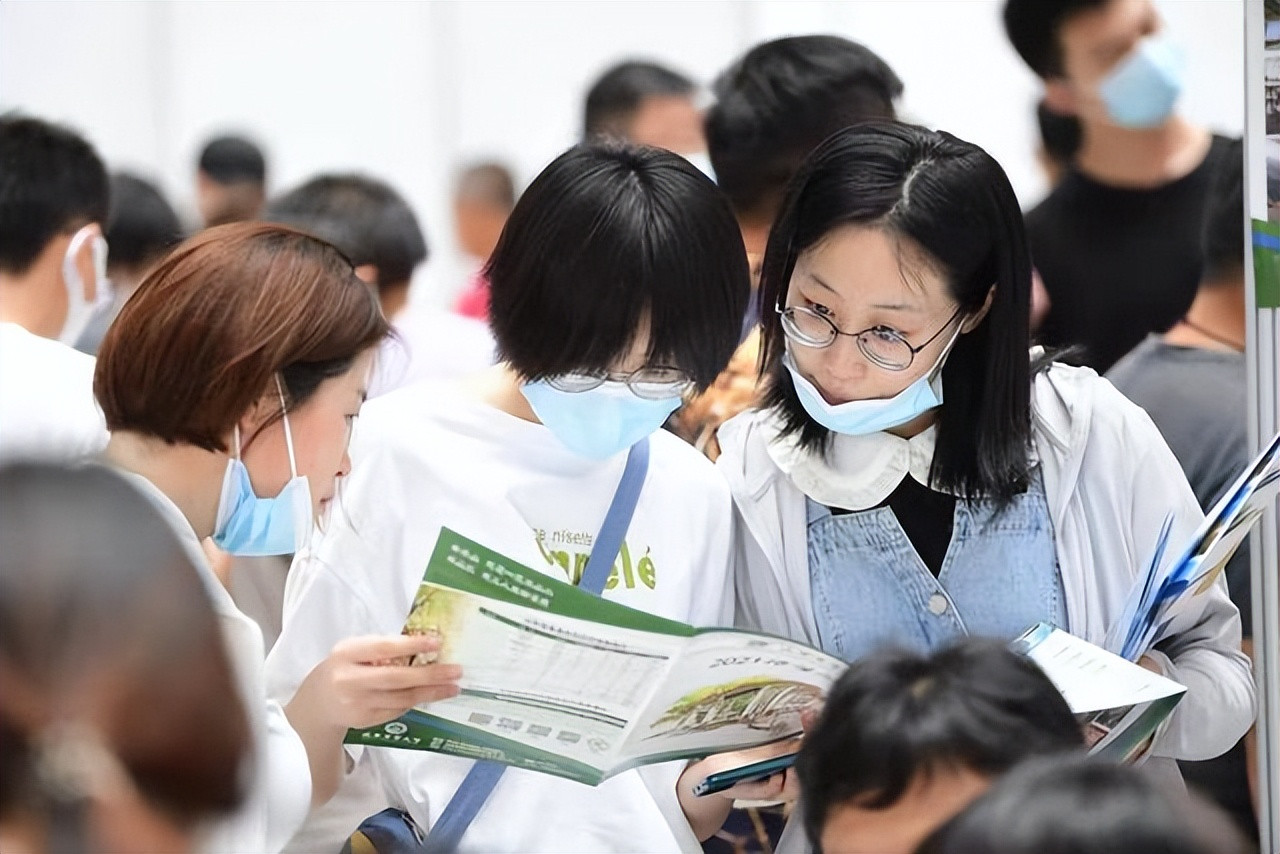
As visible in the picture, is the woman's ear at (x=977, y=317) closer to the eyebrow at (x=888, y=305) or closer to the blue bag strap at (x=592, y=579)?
the eyebrow at (x=888, y=305)

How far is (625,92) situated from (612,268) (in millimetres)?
1740

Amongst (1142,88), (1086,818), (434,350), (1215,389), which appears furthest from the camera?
(434,350)

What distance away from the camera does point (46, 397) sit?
7.08 ft

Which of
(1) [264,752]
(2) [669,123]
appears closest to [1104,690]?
(1) [264,752]

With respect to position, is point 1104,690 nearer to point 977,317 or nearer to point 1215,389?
point 977,317

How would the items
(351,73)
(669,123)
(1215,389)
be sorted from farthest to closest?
(351,73), (669,123), (1215,389)

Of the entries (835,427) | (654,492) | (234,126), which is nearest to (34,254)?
(654,492)

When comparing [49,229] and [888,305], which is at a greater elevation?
[888,305]

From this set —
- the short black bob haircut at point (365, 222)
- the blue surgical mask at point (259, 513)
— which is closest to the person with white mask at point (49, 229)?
the short black bob haircut at point (365, 222)

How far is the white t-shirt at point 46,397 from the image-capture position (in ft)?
6.90

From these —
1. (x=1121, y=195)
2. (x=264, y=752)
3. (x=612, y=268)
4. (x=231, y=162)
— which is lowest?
(x=231, y=162)

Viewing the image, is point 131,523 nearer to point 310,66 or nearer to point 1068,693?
point 1068,693

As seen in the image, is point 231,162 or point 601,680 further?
point 231,162

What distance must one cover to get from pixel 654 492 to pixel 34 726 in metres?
1.14
